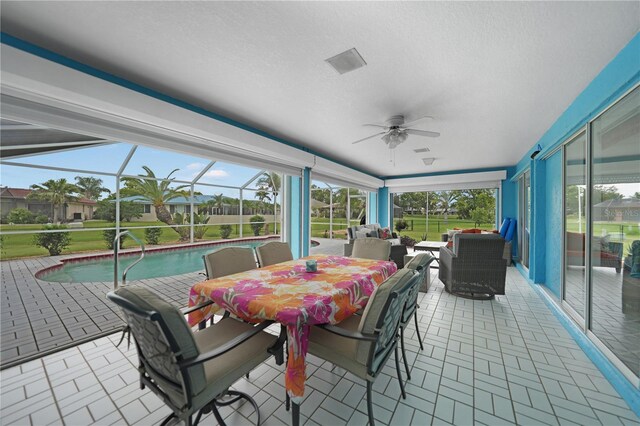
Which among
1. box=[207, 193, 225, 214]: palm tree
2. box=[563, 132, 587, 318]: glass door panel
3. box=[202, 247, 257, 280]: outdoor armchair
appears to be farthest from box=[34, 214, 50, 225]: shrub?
box=[563, 132, 587, 318]: glass door panel

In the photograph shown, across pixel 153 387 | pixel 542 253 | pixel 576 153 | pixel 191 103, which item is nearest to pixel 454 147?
pixel 576 153

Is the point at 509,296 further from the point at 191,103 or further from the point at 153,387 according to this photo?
the point at 191,103

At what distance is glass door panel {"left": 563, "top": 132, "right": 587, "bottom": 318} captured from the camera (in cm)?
261

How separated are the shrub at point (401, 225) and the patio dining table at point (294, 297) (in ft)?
23.7

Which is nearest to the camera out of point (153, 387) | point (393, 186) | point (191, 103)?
point (153, 387)

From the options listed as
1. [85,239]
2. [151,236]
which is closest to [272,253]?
[151,236]

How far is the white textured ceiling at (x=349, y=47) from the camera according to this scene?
55.7 inches

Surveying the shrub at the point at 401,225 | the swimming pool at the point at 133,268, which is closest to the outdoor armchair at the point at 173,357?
the swimming pool at the point at 133,268

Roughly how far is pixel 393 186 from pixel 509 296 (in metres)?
4.81

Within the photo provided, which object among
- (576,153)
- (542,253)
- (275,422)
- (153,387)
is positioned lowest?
(275,422)

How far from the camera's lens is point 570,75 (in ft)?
6.71

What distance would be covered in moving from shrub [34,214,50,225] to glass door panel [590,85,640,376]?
1091 cm

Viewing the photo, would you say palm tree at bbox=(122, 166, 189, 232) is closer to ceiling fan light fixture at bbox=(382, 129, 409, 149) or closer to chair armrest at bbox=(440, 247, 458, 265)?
ceiling fan light fixture at bbox=(382, 129, 409, 149)

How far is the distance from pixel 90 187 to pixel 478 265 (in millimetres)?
10320
